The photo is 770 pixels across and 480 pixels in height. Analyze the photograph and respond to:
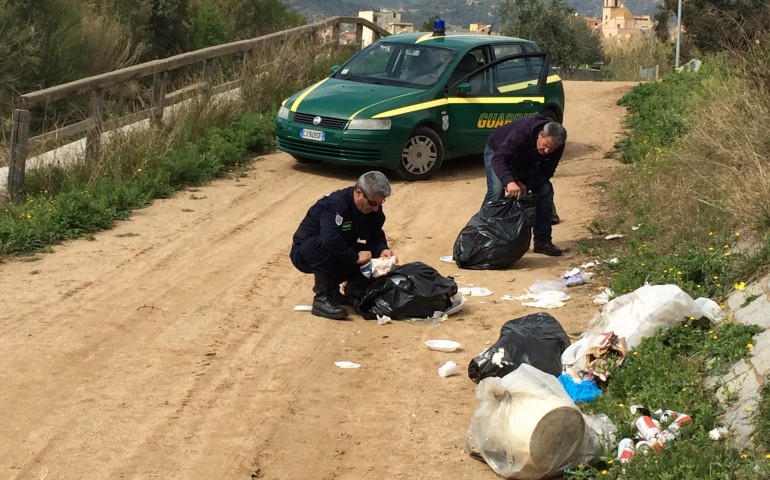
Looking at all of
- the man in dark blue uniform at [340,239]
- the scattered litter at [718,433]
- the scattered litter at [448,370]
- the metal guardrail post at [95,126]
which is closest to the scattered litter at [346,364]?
the scattered litter at [448,370]

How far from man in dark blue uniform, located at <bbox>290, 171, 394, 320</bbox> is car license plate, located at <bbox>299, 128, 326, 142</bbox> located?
5064 mm

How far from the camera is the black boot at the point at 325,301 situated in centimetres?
891

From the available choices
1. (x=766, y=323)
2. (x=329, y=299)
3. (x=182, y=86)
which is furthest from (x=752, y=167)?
(x=182, y=86)

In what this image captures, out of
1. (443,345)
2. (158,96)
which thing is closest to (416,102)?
(158,96)

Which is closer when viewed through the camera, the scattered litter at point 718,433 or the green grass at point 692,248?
the green grass at point 692,248

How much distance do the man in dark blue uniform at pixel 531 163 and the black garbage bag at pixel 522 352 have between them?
2871 mm

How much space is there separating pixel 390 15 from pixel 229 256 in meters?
142

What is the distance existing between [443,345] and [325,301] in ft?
3.95

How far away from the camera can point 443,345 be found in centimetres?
825

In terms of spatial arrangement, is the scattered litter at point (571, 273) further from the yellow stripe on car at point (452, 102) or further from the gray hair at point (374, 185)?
the yellow stripe on car at point (452, 102)

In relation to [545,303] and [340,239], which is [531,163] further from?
[340,239]

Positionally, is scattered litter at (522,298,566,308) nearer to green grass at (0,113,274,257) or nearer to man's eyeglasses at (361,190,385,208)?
man's eyeglasses at (361,190,385,208)

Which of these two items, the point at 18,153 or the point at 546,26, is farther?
the point at 546,26

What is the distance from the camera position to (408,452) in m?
6.47
